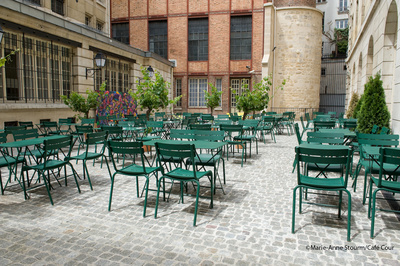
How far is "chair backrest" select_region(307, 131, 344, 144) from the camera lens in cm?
610

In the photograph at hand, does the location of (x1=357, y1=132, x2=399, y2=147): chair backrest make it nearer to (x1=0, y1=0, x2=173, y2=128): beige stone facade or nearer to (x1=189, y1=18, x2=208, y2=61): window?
(x1=0, y1=0, x2=173, y2=128): beige stone facade

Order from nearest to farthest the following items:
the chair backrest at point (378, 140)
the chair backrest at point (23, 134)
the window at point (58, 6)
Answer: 1. the chair backrest at point (378, 140)
2. the chair backrest at point (23, 134)
3. the window at point (58, 6)

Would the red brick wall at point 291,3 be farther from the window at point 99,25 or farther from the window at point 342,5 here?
the window at point 342,5

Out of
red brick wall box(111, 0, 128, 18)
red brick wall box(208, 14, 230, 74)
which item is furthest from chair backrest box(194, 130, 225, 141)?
red brick wall box(111, 0, 128, 18)

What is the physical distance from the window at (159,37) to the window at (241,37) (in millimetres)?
6001

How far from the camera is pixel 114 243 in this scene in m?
3.65

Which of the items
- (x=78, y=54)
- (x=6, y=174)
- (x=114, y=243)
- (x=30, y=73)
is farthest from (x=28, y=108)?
(x=114, y=243)

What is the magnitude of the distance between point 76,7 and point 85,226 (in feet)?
64.0

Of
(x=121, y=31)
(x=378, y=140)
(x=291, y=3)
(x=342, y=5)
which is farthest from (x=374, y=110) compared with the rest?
(x=342, y=5)

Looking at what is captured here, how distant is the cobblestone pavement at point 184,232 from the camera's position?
330 centimetres

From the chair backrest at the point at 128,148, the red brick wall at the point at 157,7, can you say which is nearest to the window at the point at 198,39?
the red brick wall at the point at 157,7

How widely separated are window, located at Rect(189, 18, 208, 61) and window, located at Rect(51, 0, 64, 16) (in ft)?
34.8

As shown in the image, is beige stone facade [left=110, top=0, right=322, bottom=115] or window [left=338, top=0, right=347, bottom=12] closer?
beige stone facade [left=110, top=0, right=322, bottom=115]

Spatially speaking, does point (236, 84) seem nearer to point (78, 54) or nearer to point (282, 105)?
point (282, 105)
